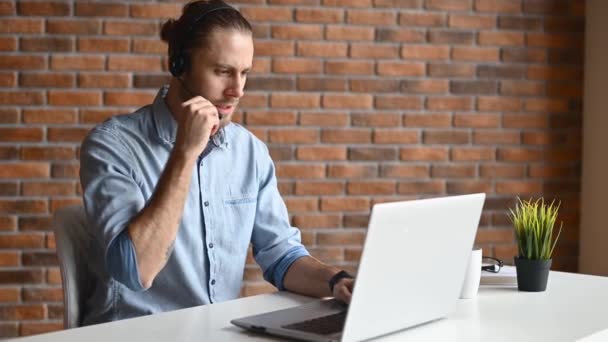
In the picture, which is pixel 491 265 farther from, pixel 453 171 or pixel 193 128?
pixel 453 171

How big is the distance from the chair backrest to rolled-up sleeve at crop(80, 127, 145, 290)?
0.06m

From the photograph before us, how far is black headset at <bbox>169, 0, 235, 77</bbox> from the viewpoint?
2.02 metres

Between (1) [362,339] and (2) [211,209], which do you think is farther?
(2) [211,209]

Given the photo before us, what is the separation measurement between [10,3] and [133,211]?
5.33 ft

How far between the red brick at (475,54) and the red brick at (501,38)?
0.03m

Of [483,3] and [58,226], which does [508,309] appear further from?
[483,3]

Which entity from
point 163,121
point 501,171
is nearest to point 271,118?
point 501,171

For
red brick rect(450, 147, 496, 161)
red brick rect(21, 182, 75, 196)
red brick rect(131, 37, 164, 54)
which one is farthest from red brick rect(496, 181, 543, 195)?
red brick rect(21, 182, 75, 196)

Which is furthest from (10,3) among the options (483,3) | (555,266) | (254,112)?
(555,266)

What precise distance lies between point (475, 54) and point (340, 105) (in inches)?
24.1

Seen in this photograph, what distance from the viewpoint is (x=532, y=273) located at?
1887mm

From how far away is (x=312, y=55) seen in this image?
334 cm

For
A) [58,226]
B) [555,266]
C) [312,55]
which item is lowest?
[555,266]

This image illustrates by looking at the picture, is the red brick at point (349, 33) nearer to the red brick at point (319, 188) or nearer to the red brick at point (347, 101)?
the red brick at point (347, 101)
